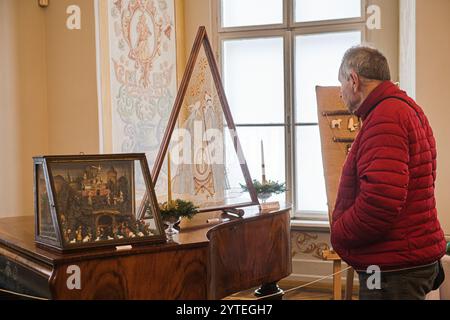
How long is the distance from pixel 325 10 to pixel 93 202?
3476mm

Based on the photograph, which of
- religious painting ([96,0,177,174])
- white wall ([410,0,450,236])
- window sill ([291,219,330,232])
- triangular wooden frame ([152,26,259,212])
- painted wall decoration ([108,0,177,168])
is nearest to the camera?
triangular wooden frame ([152,26,259,212])

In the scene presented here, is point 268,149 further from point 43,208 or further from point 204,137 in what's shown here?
point 43,208

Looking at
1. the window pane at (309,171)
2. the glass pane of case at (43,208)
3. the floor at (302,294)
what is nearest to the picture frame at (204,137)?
the glass pane of case at (43,208)

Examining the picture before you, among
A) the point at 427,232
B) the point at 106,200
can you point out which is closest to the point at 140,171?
the point at 106,200

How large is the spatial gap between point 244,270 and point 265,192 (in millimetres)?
693

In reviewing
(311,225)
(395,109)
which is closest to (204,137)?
(395,109)

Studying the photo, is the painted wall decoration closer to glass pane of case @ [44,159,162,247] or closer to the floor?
the floor

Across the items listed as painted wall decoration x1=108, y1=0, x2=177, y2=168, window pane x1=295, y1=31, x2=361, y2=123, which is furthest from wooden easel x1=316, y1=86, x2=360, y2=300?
painted wall decoration x1=108, y1=0, x2=177, y2=168

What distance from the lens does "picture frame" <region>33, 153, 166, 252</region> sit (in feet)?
7.56

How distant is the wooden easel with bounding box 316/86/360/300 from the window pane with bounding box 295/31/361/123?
126 centimetres

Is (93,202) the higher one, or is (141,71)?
(141,71)

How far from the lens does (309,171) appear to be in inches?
211

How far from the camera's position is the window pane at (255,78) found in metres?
5.41

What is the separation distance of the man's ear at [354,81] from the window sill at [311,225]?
310 cm
